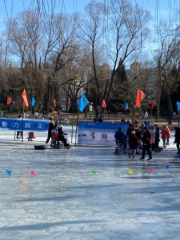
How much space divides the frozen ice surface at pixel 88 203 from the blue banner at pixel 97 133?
26.8 feet

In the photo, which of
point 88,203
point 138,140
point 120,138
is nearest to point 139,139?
point 138,140

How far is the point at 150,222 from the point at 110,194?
94.2 inches

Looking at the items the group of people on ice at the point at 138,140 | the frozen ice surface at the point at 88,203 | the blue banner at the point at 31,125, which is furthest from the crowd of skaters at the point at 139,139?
the blue banner at the point at 31,125

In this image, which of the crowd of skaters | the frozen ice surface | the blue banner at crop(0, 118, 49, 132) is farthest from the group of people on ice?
A: the blue banner at crop(0, 118, 49, 132)

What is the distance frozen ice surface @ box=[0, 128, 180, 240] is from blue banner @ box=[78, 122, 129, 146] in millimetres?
8183

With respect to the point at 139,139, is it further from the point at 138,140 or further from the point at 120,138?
the point at 120,138

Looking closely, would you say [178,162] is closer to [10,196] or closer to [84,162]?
[84,162]

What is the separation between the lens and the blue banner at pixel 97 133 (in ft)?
72.8

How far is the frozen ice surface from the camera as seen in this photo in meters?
5.90

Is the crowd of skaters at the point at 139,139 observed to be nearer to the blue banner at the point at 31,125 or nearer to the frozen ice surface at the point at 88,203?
the frozen ice surface at the point at 88,203

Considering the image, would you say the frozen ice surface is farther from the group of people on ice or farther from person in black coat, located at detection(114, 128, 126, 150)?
person in black coat, located at detection(114, 128, 126, 150)

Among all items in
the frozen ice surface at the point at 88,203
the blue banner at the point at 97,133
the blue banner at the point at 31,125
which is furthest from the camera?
the blue banner at the point at 31,125

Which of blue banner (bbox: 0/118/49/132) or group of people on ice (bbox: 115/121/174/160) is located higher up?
blue banner (bbox: 0/118/49/132)

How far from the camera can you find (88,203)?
25.9 ft
